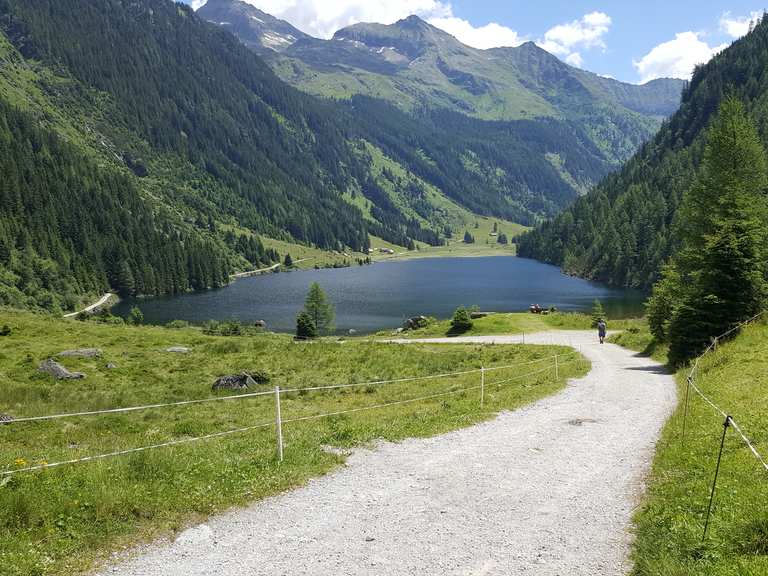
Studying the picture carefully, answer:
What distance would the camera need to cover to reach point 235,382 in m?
37.3

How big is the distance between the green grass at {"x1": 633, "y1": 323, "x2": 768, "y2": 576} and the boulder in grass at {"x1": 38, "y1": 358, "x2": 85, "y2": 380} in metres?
36.1

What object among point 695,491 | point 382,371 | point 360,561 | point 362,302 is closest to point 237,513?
point 360,561

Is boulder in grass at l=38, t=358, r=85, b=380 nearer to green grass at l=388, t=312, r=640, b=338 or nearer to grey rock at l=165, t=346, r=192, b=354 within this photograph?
grey rock at l=165, t=346, r=192, b=354

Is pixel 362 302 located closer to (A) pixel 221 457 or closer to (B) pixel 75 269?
(B) pixel 75 269

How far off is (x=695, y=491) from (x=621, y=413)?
11.2 metres

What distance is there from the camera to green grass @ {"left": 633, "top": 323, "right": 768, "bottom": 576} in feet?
27.1

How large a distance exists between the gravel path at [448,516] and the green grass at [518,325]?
5824 cm

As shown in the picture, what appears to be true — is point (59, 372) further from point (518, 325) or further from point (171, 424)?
point (518, 325)

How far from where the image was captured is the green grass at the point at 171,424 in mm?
10289

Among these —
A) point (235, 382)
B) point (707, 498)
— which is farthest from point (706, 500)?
point (235, 382)

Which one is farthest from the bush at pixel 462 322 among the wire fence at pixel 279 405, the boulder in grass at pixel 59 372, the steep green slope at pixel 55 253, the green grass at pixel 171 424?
the steep green slope at pixel 55 253

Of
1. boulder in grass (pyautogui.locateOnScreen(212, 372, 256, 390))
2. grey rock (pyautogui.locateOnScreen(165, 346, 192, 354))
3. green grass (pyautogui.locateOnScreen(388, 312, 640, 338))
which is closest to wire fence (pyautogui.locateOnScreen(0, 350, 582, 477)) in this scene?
boulder in grass (pyautogui.locateOnScreen(212, 372, 256, 390))

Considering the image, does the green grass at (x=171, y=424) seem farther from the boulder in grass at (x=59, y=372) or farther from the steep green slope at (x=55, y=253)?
the steep green slope at (x=55, y=253)

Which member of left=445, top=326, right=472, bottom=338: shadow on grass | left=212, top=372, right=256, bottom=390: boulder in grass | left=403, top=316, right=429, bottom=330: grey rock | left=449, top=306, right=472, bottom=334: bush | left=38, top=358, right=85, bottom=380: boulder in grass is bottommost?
left=403, top=316, right=429, bottom=330: grey rock
